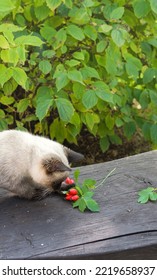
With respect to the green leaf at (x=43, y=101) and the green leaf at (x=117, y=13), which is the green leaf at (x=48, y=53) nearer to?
the green leaf at (x=43, y=101)

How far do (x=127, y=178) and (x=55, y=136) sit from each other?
1.28m

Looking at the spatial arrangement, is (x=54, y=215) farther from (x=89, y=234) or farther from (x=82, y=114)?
(x=82, y=114)

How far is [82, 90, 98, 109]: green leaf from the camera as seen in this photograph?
4188mm

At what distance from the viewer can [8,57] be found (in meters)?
3.69

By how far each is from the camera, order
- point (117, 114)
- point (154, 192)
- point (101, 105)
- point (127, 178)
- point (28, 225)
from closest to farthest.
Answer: point (28, 225)
point (154, 192)
point (127, 178)
point (101, 105)
point (117, 114)

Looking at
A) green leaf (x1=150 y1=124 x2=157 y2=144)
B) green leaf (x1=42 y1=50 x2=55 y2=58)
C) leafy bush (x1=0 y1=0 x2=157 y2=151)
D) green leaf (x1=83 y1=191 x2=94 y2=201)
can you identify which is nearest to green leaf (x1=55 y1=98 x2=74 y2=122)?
leafy bush (x1=0 y1=0 x2=157 y2=151)

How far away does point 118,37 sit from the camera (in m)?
4.05

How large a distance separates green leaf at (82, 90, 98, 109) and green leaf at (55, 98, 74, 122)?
0.36 ft

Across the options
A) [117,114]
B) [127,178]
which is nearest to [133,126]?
[117,114]

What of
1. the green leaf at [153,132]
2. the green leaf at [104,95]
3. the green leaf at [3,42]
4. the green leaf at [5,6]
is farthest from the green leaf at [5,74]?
the green leaf at [153,132]

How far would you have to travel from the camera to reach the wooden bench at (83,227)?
298 cm

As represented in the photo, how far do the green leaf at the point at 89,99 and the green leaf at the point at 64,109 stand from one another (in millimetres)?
108

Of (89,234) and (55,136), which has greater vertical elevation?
(89,234)
